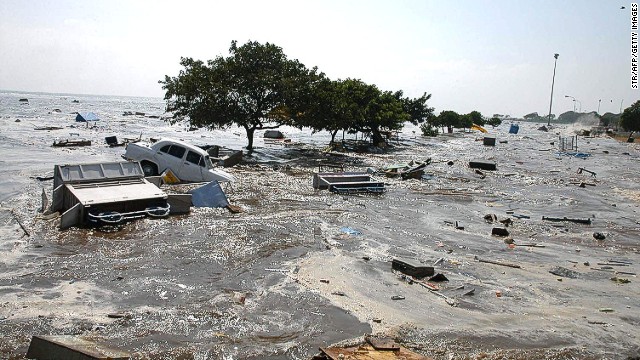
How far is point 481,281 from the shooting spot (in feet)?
33.3

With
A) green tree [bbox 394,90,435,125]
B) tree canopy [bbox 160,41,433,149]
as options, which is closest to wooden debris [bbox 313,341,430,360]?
tree canopy [bbox 160,41,433,149]

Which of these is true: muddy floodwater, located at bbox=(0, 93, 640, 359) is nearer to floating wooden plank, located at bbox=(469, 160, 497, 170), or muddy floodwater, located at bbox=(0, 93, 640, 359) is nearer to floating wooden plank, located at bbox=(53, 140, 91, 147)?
floating wooden plank, located at bbox=(469, 160, 497, 170)

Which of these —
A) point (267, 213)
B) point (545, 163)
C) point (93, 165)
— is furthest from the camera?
point (545, 163)

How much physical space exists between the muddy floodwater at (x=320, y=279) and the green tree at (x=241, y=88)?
40.7 feet

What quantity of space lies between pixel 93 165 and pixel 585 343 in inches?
505

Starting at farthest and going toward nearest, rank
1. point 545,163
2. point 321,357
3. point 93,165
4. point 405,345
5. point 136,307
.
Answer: point 545,163, point 93,165, point 136,307, point 405,345, point 321,357

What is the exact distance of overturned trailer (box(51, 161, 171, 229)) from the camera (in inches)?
485

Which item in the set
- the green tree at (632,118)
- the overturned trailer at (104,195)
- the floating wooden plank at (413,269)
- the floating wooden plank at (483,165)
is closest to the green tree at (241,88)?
the floating wooden plank at (483,165)

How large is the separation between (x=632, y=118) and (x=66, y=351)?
82.8 metres

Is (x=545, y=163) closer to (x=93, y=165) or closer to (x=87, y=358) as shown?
(x=93, y=165)

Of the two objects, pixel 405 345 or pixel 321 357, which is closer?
pixel 321 357

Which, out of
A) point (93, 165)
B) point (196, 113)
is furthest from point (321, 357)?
point (196, 113)

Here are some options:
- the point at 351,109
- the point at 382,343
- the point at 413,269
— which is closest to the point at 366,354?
the point at 382,343

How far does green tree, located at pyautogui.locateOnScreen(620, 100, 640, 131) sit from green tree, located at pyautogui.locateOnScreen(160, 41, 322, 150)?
198ft
